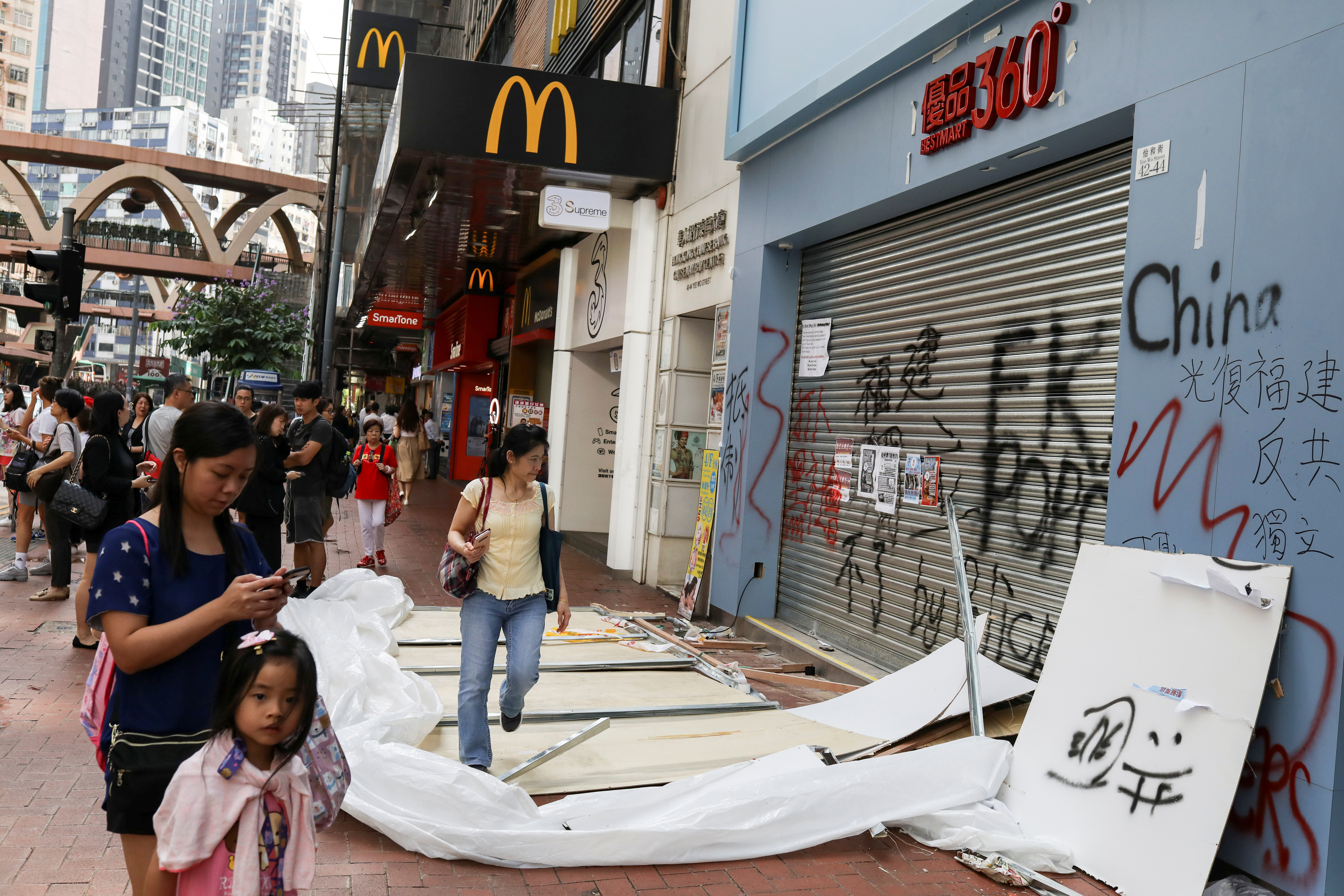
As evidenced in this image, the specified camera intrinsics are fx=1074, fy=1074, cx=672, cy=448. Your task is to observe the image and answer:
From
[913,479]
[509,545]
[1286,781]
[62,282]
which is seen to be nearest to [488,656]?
[509,545]

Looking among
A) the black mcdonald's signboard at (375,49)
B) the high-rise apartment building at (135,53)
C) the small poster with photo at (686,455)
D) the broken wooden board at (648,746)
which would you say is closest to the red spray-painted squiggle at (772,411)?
the small poster with photo at (686,455)

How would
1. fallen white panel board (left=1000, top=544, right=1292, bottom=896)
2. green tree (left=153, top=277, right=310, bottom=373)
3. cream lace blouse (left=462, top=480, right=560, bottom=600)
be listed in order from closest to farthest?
fallen white panel board (left=1000, top=544, right=1292, bottom=896)
cream lace blouse (left=462, top=480, right=560, bottom=600)
green tree (left=153, top=277, right=310, bottom=373)

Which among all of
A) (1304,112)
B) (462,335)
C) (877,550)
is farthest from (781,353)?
(462,335)

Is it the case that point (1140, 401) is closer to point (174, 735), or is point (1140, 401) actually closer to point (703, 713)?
point (703, 713)

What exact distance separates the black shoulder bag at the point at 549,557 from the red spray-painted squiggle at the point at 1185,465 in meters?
2.63

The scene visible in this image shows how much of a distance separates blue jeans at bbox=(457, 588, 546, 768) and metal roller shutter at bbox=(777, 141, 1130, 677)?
8.89ft

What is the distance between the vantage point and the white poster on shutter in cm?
738

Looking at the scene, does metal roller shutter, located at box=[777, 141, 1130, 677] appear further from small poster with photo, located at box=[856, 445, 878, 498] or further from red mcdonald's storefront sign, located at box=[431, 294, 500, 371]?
red mcdonald's storefront sign, located at box=[431, 294, 500, 371]

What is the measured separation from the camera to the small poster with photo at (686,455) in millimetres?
11211

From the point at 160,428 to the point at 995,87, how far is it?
749cm

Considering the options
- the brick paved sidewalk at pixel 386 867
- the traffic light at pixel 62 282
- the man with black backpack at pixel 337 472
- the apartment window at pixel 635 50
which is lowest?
the brick paved sidewalk at pixel 386 867

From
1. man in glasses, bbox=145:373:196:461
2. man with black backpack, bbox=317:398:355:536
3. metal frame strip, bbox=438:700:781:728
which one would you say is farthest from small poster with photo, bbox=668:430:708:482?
metal frame strip, bbox=438:700:781:728

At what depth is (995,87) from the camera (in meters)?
6.04

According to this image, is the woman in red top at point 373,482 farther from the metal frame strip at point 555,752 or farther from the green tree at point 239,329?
the green tree at point 239,329
